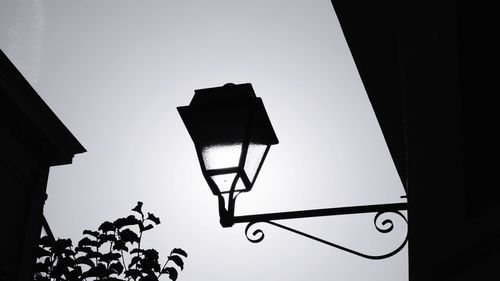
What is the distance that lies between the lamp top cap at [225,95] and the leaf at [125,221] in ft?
17.4

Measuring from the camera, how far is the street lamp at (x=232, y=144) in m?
3.84

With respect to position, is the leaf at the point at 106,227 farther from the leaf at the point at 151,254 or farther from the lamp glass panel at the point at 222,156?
the lamp glass panel at the point at 222,156

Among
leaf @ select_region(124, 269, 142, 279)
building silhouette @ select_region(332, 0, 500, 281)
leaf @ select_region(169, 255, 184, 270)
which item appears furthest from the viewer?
leaf @ select_region(169, 255, 184, 270)

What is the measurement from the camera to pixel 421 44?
95.0 inches

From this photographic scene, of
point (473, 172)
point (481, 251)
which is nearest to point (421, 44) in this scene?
point (473, 172)

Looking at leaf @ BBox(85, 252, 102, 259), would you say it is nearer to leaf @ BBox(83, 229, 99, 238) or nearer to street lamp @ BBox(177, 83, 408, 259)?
leaf @ BBox(83, 229, 99, 238)

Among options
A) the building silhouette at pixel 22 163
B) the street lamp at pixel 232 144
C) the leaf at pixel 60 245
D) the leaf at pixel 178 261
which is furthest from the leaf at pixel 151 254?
the street lamp at pixel 232 144

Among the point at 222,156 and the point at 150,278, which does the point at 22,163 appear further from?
the point at 222,156

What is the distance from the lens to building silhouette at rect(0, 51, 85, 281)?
9125mm

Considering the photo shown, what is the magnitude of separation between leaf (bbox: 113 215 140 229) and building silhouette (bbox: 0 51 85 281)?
1494 millimetres

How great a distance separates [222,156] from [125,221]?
5.55 metres

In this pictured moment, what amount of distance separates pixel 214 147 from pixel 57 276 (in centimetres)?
582

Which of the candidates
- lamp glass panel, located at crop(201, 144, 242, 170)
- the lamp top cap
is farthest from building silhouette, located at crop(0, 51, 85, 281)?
lamp glass panel, located at crop(201, 144, 242, 170)

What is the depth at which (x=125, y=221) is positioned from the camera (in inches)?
358
